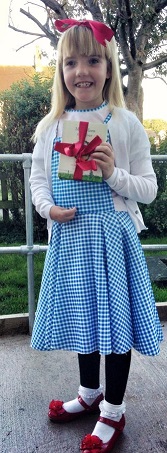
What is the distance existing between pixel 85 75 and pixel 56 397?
1.28 meters

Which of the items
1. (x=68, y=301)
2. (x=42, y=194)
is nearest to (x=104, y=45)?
(x=42, y=194)

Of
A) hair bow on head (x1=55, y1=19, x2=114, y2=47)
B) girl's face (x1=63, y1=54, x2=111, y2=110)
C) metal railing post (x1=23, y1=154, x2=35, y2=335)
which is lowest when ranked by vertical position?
metal railing post (x1=23, y1=154, x2=35, y2=335)

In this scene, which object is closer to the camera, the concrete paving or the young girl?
the young girl

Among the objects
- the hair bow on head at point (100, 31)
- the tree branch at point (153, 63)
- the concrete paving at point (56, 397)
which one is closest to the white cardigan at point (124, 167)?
the hair bow on head at point (100, 31)

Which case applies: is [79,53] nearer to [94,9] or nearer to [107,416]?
[107,416]

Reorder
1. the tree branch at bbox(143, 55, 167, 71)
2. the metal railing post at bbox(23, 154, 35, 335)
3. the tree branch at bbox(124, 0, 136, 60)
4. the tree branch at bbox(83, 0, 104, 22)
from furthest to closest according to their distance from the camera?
the tree branch at bbox(143, 55, 167, 71)
the tree branch at bbox(83, 0, 104, 22)
the tree branch at bbox(124, 0, 136, 60)
the metal railing post at bbox(23, 154, 35, 335)

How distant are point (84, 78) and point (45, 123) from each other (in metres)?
0.23

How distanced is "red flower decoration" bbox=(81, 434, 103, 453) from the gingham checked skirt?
30 cm

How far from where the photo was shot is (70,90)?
147 cm

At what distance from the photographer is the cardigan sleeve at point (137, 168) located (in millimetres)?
1427

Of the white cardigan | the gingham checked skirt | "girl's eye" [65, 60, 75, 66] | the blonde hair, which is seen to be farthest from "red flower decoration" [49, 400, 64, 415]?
"girl's eye" [65, 60, 75, 66]

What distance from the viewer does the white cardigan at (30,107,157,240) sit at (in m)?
1.42

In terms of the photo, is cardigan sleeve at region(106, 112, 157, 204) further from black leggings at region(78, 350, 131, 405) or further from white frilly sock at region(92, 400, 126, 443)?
white frilly sock at region(92, 400, 126, 443)

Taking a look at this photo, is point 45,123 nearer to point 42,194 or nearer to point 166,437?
point 42,194
